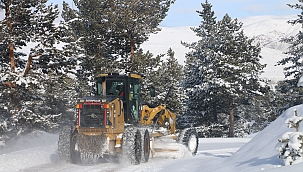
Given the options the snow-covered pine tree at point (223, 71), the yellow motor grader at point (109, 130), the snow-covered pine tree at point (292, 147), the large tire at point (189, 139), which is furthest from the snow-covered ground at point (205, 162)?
A: the snow-covered pine tree at point (223, 71)

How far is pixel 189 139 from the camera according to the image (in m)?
15.8

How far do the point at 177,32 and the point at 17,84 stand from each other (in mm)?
180121

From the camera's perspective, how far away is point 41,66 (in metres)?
21.3

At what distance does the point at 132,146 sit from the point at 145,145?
2.85ft

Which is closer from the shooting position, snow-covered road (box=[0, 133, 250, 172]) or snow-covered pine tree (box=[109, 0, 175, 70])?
snow-covered road (box=[0, 133, 250, 172])

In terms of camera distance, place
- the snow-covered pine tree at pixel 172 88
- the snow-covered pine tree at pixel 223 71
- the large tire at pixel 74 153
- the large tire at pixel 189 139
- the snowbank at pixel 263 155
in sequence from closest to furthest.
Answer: the snowbank at pixel 263 155 → the large tire at pixel 74 153 → the large tire at pixel 189 139 → the snow-covered pine tree at pixel 172 88 → the snow-covered pine tree at pixel 223 71

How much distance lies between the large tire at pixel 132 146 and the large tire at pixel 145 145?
13 centimetres

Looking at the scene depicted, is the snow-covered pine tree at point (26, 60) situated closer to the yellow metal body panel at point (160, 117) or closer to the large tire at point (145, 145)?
the yellow metal body panel at point (160, 117)

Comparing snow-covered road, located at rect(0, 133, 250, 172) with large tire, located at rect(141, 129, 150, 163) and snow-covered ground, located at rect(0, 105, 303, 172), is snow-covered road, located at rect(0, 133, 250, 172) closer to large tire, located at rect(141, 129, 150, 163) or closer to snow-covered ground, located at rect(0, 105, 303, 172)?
snow-covered ground, located at rect(0, 105, 303, 172)

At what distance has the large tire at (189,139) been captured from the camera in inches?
612

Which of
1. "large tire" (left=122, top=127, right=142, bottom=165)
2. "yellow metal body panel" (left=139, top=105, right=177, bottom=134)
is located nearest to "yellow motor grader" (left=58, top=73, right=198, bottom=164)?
"large tire" (left=122, top=127, right=142, bottom=165)

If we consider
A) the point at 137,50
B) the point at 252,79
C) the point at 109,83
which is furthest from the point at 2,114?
the point at 252,79

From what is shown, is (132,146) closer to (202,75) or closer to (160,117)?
(160,117)

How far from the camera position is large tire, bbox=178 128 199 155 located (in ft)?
51.0
